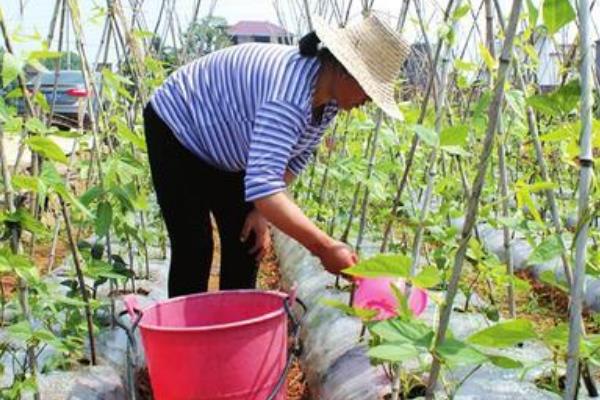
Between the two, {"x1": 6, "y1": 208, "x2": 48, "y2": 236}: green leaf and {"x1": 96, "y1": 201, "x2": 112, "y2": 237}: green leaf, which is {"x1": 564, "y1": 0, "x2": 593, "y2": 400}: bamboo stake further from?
{"x1": 96, "y1": 201, "x2": 112, "y2": 237}: green leaf

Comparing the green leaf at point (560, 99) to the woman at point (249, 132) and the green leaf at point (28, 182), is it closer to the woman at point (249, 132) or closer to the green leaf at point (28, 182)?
the woman at point (249, 132)

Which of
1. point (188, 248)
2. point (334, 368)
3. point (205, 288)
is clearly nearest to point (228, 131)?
point (188, 248)

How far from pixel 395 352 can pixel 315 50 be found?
89 cm

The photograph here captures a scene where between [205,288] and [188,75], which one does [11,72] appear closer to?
[188,75]

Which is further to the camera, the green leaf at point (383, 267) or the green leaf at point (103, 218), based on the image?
the green leaf at point (103, 218)

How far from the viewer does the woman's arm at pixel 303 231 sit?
1.51 meters

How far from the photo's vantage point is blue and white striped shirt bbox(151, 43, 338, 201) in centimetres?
154

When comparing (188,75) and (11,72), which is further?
(188,75)

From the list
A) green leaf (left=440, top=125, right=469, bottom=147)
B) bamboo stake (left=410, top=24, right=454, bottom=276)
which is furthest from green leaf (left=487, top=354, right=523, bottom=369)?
bamboo stake (left=410, top=24, right=454, bottom=276)

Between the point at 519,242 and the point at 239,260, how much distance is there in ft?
6.32

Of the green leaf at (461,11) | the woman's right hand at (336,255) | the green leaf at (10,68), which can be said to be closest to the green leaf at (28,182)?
the green leaf at (10,68)

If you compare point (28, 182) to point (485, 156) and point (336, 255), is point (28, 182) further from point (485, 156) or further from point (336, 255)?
point (485, 156)

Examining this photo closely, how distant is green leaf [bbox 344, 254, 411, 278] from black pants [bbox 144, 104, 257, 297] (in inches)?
44.9

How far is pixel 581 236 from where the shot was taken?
896 millimetres
